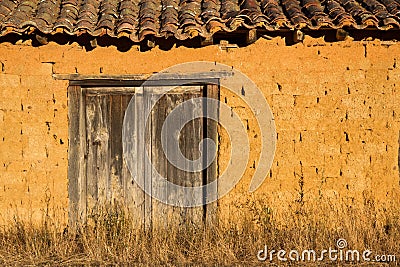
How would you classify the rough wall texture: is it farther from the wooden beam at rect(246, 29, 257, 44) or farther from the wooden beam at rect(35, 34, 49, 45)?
the wooden beam at rect(246, 29, 257, 44)

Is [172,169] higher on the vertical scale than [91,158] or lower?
lower

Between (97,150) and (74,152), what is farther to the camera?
(97,150)

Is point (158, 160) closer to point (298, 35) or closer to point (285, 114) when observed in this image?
point (285, 114)

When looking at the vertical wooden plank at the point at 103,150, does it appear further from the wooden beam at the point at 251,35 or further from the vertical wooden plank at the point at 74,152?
the wooden beam at the point at 251,35

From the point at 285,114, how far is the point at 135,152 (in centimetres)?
192

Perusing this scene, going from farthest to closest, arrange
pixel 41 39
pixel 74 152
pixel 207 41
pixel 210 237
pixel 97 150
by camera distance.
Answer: pixel 97 150 → pixel 74 152 → pixel 207 41 → pixel 41 39 → pixel 210 237

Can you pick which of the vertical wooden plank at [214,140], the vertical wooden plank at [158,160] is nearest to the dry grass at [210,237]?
the vertical wooden plank at [214,140]

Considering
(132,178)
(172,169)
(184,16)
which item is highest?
(184,16)

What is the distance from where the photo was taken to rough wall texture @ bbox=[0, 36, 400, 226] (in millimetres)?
8234

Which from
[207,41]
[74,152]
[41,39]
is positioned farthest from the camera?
[74,152]

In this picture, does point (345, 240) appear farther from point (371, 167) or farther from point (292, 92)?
point (292, 92)

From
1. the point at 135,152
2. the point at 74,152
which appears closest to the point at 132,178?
the point at 135,152

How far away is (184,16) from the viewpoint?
7977mm

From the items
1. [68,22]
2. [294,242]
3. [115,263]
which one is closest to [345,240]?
[294,242]
